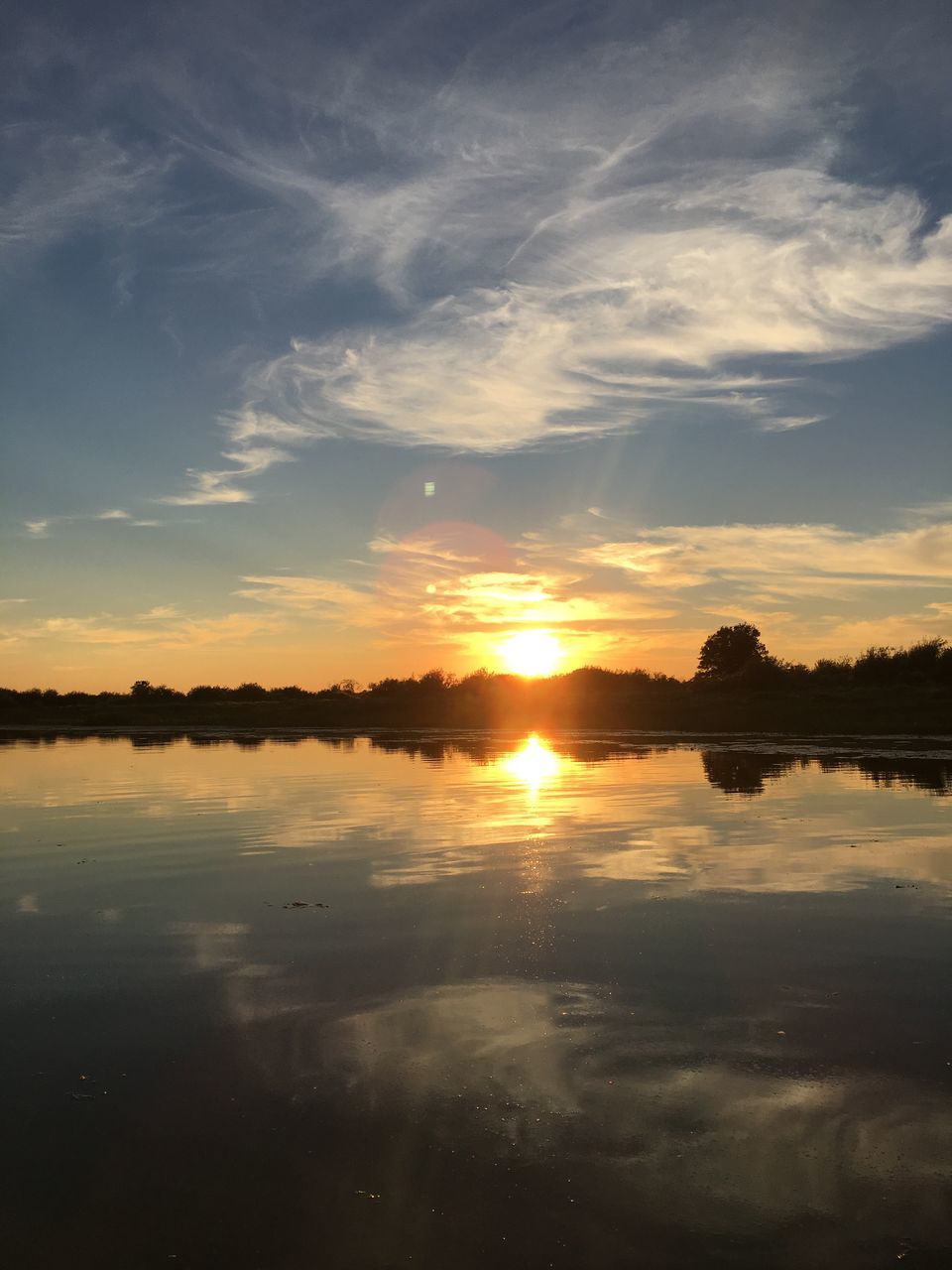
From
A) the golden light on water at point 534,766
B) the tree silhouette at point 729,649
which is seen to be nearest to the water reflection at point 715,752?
the golden light on water at point 534,766

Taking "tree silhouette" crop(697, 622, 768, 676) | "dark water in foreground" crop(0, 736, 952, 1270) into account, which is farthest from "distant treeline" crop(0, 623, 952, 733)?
"dark water in foreground" crop(0, 736, 952, 1270)

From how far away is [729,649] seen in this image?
12275 centimetres

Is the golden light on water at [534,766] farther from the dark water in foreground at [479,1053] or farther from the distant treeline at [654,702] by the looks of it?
the distant treeline at [654,702]

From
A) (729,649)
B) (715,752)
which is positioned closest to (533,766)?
(715,752)

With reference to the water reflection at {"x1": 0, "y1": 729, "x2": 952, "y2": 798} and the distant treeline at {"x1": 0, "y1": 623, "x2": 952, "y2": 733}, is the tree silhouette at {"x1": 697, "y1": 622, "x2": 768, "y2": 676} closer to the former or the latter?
the distant treeline at {"x1": 0, "y1": 623, "x2": 952, "y2": 733}

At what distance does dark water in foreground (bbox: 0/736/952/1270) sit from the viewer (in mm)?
5520

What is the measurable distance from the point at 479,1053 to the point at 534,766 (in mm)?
29239

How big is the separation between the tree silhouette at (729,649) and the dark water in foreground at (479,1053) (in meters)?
106

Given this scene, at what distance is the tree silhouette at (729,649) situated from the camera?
398 feet

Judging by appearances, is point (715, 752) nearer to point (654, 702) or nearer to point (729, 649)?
point (654, 702)

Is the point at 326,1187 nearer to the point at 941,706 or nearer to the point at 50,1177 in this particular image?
the point at 50,1177

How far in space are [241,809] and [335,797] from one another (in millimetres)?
3047

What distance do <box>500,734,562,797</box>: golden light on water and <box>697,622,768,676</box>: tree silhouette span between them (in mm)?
75359

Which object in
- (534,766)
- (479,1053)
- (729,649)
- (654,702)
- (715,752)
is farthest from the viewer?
(729,649)
